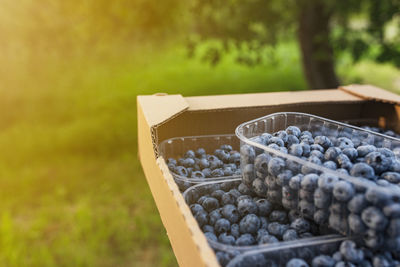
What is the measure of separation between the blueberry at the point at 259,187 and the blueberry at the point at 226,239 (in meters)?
0.17

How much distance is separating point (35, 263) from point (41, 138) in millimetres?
2570

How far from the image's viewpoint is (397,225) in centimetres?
89

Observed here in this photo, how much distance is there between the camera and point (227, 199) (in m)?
1.23

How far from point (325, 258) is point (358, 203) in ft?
0.46

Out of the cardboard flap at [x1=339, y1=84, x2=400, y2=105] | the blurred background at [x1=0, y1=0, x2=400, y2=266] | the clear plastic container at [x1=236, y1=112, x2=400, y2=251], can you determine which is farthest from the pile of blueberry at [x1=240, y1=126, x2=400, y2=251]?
the blurred background at [x1=0, y1=0, x2=400, y2=266]

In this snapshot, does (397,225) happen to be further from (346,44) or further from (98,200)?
(98,200)

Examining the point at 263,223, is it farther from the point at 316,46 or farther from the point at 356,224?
the point at 316,46

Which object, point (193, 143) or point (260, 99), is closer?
point (193, 143)

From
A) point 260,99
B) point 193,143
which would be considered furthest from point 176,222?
point 260,99

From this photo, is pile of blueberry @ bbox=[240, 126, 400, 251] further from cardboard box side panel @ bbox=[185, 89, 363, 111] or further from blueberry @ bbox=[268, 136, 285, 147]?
cardboard box side panel @ bbox=[185, 89, 363, 111]

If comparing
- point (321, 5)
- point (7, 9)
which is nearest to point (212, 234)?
point (321, 5)

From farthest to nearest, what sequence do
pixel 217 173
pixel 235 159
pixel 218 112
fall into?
pixel 218 112
pixel 235 159
pixel 217 173

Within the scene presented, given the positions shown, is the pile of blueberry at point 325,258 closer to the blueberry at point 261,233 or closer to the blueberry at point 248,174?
the blueberry at point 261,233

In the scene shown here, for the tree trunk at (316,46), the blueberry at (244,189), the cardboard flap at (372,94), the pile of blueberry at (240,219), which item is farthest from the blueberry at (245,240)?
the tree trunk at (316,46)
